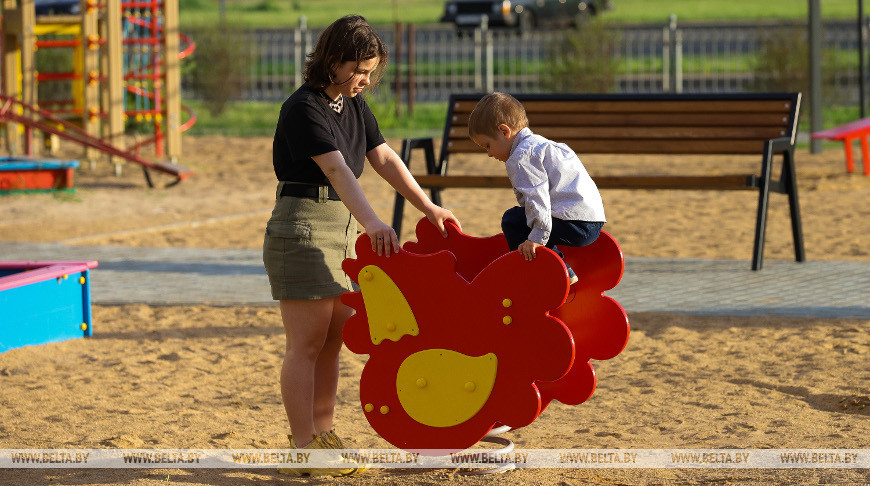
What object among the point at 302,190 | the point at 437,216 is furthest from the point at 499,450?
the point at 302,190

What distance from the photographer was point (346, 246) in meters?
3.60

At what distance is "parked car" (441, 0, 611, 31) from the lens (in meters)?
27.5

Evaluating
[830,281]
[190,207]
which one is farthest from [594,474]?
[190,207]

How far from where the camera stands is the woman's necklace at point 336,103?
3.48 m

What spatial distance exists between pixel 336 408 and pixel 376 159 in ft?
3.72

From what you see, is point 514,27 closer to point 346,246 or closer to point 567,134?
point 567,134

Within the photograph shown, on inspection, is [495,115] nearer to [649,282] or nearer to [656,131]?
[649,282]

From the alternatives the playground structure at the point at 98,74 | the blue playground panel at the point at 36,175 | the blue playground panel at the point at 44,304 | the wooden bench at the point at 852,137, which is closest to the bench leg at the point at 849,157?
the wooden bench at the point at 852,137

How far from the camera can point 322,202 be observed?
349 cm

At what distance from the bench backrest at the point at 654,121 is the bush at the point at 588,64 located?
10.5 m

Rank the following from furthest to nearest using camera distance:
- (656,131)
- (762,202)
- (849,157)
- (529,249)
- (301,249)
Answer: (849,157) < (656,131) < (762,202) < (301,249) < (529,249)

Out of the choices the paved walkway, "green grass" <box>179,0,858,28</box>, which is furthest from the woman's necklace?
"green grass" <box>179,0,858,28</box>

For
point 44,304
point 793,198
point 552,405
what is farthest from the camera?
point 793,198

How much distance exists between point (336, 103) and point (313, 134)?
0.66ft
